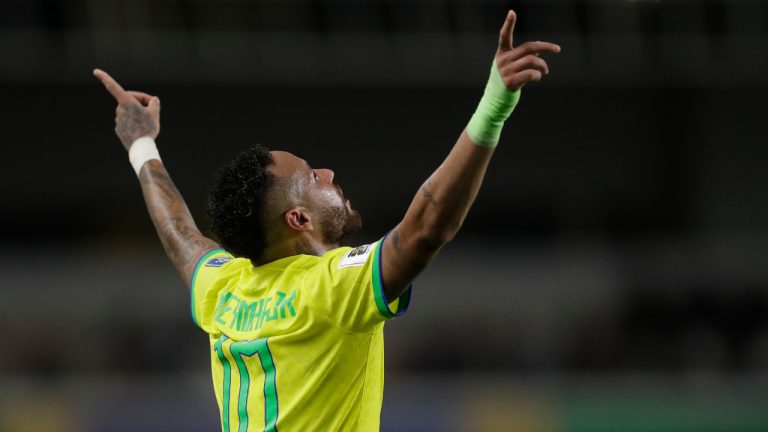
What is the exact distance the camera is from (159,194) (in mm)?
5328

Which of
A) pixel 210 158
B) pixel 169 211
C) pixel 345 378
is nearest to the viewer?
pixel 345 378

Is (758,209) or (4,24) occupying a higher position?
(4,24)

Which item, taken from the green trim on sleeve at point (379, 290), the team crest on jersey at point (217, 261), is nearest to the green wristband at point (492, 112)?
the green trim on sleeve at point (379, 290)

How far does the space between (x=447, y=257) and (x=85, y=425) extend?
7.97 m

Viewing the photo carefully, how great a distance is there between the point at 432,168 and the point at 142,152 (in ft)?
43.3

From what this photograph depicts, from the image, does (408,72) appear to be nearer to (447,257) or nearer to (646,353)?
(447,257)

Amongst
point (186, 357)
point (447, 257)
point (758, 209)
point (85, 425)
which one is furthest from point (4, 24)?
point (758, 209)

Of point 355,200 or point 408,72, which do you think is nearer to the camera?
point 408,72

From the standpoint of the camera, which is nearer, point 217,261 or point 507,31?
point 507,31

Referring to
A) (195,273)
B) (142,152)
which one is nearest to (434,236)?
(195,273)

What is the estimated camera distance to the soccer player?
351cm

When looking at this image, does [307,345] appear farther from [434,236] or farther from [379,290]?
[434,236]

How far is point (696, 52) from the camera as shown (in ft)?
55.1

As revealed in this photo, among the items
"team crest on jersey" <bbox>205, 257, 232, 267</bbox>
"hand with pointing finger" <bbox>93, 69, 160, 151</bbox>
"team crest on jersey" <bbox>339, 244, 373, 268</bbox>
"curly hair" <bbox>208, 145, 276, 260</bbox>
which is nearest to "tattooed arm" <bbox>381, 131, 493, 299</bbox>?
"team crest on jersey" <bbox>339, 244, 373, 268</bbox>
